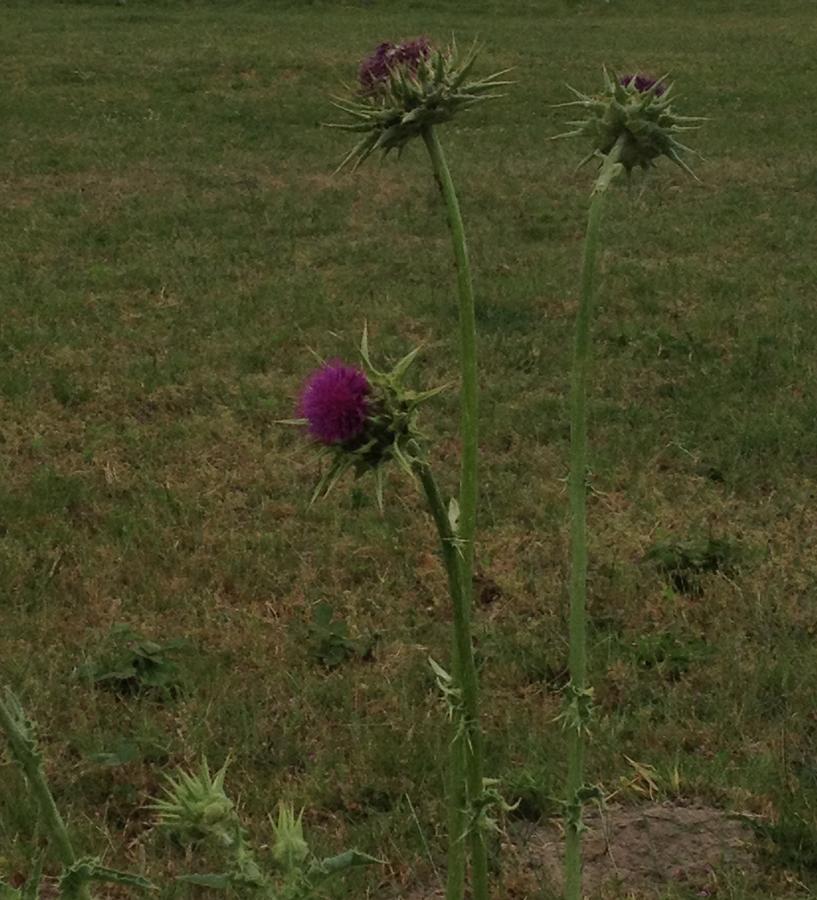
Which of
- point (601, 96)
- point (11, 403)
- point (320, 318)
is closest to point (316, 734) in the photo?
point (601, 96)

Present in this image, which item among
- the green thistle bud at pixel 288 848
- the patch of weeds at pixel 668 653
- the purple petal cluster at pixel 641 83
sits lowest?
the patch of weeds at pixel 668 653

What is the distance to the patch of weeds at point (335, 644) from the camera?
17.1 ft

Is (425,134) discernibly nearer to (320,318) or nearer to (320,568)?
(320,568)

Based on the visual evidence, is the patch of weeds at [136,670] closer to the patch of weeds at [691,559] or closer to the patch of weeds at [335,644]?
the patch of weeds at [335,644]

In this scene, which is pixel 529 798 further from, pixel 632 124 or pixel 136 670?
pixel 632 124

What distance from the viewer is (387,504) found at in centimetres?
675

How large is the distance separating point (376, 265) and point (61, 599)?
6.56 meters

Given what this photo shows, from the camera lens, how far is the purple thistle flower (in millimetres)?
1835

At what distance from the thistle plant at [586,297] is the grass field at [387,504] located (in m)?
1.77

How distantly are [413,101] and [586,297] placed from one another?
16.6 inches

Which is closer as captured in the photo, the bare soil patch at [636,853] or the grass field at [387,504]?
the bare soil patch at [636,853]

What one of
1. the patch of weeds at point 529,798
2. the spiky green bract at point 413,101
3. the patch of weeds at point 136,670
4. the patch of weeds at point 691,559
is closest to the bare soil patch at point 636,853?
the patch of weeds at point 529,798

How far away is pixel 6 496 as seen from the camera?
6.77 metres

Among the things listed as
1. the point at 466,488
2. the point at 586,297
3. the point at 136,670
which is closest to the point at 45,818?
the point at 466,488
